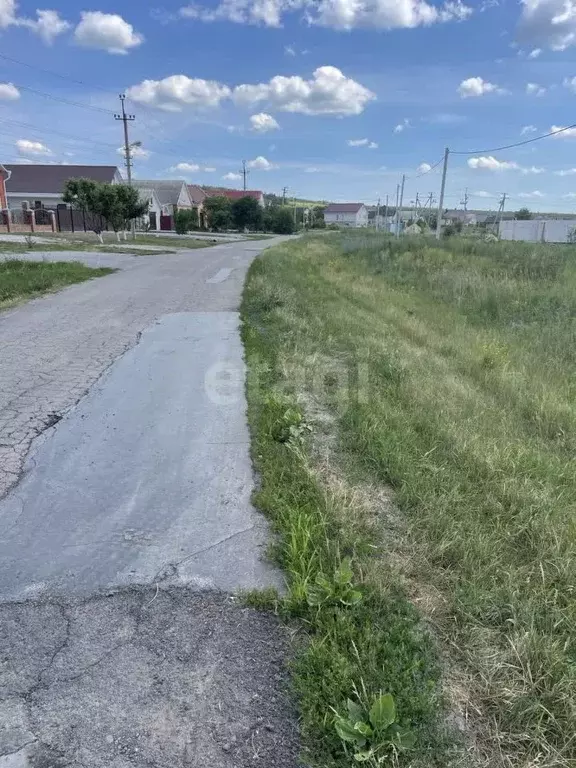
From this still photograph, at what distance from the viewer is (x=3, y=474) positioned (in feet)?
12.1

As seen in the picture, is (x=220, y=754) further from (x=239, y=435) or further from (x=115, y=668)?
(x=239, y=435)

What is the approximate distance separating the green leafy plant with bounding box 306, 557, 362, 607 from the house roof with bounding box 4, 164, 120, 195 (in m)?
57.2

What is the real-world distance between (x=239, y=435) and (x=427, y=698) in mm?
2827

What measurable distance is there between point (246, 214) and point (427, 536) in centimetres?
7098

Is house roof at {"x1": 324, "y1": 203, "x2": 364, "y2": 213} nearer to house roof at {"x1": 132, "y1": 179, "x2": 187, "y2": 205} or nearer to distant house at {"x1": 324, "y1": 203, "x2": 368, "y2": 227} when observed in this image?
distant house at {"x1": 324, "y1": 203, "x2": 368, "y2": 227}

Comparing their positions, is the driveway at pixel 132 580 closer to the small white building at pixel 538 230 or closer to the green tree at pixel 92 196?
the green tree at pixel 92 196

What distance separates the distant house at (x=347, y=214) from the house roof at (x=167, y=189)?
67812 mm

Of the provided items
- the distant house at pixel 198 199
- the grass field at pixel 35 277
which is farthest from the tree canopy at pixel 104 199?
the distant house at pixel 198 199

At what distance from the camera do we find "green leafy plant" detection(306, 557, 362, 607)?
2.40 metres

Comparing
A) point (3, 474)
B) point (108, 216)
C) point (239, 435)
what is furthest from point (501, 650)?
point (108, 216)

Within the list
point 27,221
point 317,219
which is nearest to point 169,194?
point 27,221

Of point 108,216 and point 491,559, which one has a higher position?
point 108,216

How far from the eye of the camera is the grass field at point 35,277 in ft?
35.6

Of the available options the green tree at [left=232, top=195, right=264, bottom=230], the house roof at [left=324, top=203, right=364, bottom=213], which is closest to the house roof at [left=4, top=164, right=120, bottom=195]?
the green tree at [left=232, top=195, right=264, bottom=230]
